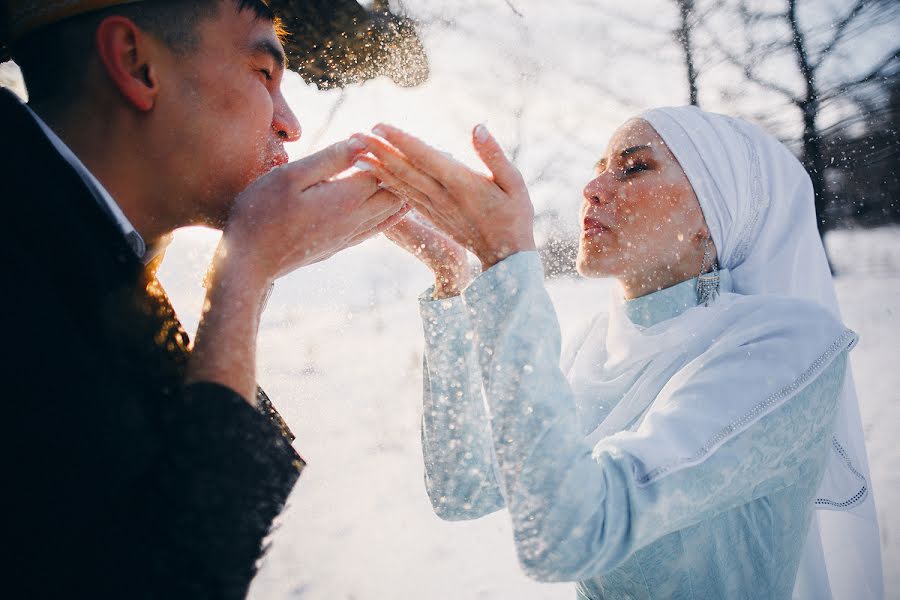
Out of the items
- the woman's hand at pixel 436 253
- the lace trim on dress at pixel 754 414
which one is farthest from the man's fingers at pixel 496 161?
the lace trim on dress at pixel 754 414

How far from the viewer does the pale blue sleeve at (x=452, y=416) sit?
185 cm

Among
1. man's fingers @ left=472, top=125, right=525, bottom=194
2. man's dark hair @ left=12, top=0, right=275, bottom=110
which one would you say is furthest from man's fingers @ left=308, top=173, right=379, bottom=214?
man's dark hair @ left=12, top=0, right=275, bottom=110

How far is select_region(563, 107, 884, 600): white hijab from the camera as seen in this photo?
144 cm

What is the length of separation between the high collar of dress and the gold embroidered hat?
1879mm

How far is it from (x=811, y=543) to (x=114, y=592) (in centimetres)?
265

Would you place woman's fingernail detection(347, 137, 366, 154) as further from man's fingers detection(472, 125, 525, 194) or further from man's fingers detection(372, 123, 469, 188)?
man's fingers detection(472, 125, 525, 194)

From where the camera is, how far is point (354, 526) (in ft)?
15.0

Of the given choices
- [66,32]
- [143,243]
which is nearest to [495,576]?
[143,243]

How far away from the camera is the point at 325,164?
127 centimetres

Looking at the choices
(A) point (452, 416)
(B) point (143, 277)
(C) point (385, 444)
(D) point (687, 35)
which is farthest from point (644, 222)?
(D) point (687, 35)

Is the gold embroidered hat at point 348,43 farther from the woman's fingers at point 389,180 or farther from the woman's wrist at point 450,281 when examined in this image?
the woman's wrist at point 450,281

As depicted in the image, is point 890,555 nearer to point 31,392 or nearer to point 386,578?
point 386,578

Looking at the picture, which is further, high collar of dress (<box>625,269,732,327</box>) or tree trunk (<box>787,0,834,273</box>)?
tree trunk (<box>787,0,834,273</box>)

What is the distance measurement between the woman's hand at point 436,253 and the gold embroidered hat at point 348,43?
0.88 meters
